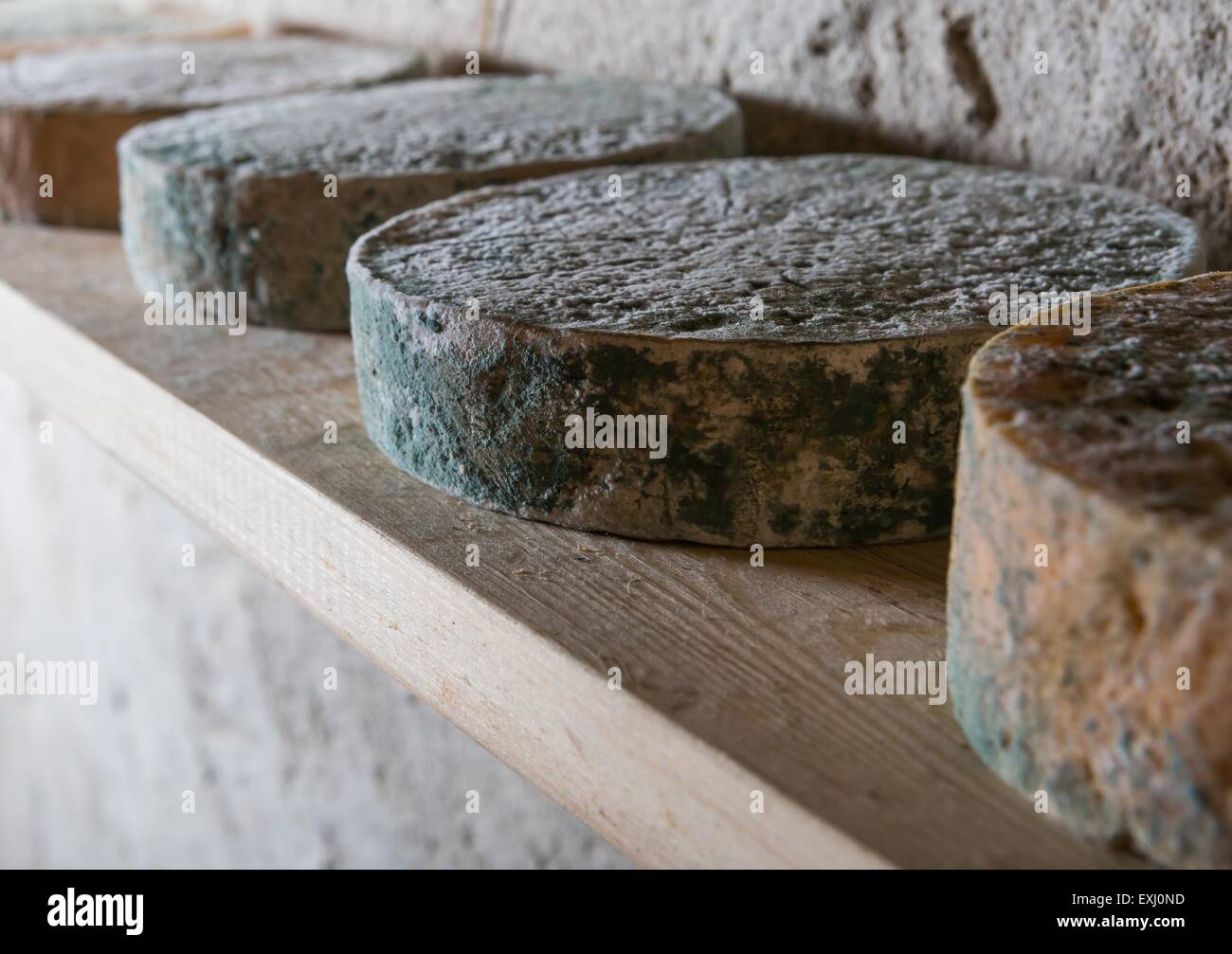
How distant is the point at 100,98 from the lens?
1764 millimetres

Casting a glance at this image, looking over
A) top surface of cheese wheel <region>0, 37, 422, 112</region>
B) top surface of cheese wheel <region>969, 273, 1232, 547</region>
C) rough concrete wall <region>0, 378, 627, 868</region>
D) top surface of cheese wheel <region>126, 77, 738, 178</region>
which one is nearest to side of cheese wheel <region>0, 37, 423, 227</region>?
top surface of cheese wheel <region>0, 37, 422, 112</region>

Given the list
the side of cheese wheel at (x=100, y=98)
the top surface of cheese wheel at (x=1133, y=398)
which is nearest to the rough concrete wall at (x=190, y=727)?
the side of cheese wheel at (x=100, y=98)

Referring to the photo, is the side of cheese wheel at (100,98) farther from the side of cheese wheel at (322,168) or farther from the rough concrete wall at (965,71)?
the rough concrete wall at (965,71)

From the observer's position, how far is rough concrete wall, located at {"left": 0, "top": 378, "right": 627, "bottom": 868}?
1842 millimetres

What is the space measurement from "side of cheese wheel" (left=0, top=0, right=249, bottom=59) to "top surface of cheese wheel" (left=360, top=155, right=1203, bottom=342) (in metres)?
1.40

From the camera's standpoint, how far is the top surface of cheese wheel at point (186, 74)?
178 centimetres

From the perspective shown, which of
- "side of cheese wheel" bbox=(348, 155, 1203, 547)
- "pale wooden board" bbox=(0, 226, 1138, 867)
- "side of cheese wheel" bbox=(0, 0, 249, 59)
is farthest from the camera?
"side of cheese wheel" bbox=(0, 0, 249, 59)

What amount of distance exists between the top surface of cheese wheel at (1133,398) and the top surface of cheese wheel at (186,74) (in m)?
1.33

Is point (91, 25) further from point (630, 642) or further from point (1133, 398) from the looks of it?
point (1133, 398)

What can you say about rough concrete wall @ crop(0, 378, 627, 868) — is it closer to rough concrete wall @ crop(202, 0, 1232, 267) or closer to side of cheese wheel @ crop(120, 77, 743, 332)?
side of cheese wheel @ crop(120, 77, 743, 332)
